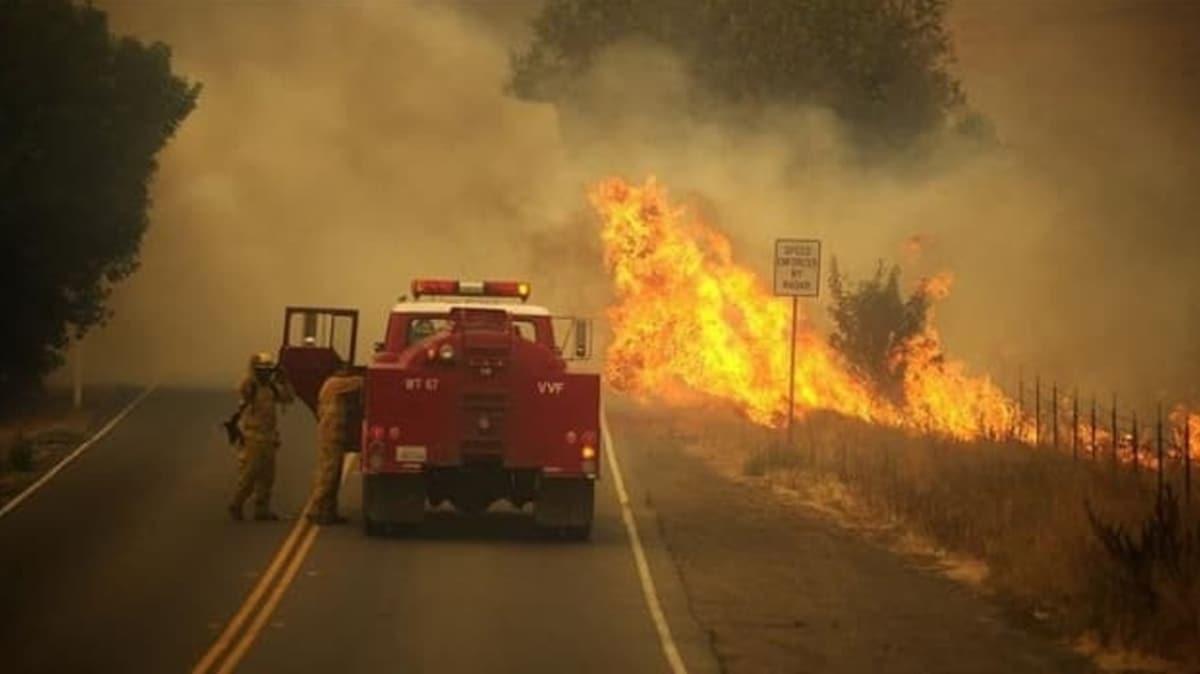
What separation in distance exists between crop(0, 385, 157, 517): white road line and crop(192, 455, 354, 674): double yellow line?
13.5 feet

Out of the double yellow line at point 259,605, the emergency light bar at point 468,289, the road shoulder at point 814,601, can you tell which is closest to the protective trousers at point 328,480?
the double yellow line at point 259,605

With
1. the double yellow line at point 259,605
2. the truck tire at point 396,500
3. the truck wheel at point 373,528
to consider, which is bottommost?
the double yellow line at point 259,605

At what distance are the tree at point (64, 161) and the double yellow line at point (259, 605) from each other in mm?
14989

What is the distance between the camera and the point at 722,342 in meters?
35.1

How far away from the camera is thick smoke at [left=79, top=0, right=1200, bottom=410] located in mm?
50906

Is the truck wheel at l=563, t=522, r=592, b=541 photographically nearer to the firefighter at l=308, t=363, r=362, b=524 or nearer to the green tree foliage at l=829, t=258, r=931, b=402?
the firefighter at l=308, t=363, r=362, b=524

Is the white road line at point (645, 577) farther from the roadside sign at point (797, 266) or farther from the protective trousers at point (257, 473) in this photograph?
the protective trousers at point (257, 473)

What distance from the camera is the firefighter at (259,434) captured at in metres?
22.9

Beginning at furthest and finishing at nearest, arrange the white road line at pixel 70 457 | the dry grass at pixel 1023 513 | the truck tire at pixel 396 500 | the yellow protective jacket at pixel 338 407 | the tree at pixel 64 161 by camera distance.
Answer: the tree at pixel 64 161 → the white road line at pixel 70 457 → the yellow protective jacket at pixel 338 407 → the truck tire at pixel 396 500 → the dry grass at pixel 1023 513

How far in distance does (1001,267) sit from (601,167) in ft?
40.8

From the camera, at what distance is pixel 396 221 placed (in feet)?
184

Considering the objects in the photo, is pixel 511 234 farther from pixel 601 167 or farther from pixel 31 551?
pixel 31 551

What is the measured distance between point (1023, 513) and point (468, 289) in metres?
8.06

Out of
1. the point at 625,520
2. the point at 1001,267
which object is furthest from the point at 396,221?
the point at 625,520
